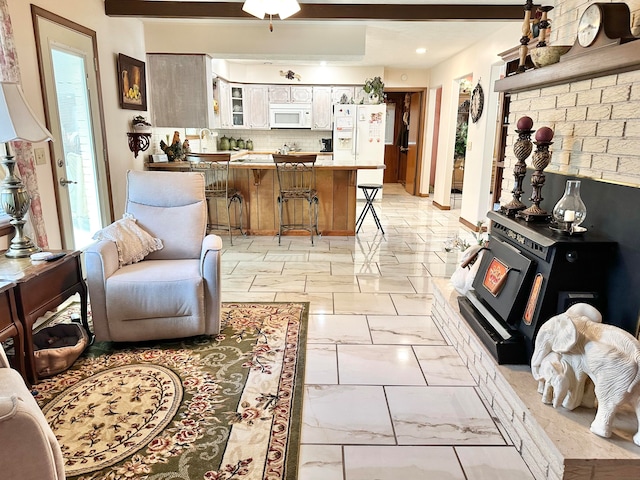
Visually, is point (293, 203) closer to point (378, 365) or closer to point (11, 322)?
point (378, 365)

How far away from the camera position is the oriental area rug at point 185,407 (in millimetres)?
1777

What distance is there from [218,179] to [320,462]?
4.20m

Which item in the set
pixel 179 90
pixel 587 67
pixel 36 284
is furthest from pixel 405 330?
pixel 179 90

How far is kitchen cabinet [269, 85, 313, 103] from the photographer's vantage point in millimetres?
8508

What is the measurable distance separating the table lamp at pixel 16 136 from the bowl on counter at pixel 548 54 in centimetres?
275

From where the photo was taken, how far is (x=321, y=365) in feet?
8.36

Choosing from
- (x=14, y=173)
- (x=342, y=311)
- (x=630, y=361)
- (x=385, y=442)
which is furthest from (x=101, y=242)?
(x=630, y=361)

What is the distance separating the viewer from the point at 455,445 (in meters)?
1.89

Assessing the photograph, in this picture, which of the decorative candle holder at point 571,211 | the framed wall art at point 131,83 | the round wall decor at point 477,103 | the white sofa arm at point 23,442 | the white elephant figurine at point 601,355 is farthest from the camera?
the round wall decor at point 477,103

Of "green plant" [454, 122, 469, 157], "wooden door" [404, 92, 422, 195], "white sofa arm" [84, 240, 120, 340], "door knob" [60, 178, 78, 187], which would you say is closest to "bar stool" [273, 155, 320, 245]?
"door knob" [60, 178, 78, 187]

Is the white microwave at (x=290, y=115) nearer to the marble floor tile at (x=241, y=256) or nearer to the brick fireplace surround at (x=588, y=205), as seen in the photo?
the marble floor tile at (x=241, y=256)

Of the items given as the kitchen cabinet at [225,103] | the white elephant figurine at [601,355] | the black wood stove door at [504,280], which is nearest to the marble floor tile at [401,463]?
the white elephant figurine at [601,355]

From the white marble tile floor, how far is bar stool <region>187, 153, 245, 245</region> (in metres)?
0.67

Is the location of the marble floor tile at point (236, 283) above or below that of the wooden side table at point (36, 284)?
below
